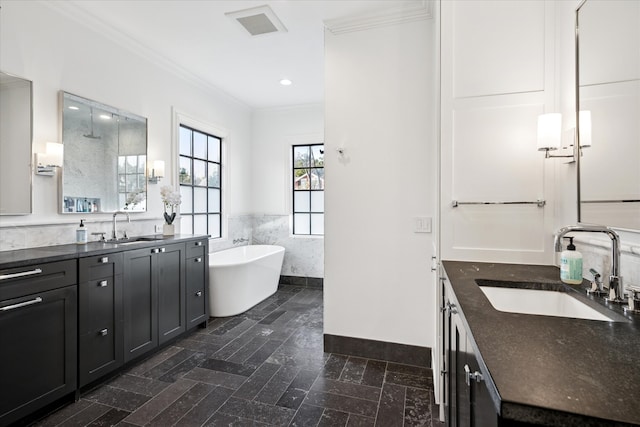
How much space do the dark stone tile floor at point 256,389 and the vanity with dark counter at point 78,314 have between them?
0.18 metres

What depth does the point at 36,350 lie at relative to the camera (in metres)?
1.81

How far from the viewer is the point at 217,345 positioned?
286 cm

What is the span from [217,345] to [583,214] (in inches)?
113

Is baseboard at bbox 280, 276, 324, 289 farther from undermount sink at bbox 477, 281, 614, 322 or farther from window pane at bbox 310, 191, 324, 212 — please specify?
undermount sink at bbox 477, 281, 614, 322

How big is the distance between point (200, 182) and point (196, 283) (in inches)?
67.6

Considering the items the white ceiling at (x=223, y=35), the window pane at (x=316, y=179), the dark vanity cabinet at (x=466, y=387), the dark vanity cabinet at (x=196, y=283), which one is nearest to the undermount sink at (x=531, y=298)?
the dark vanity cabinet at (x=466, y=387)

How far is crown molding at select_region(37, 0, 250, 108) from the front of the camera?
248 cm

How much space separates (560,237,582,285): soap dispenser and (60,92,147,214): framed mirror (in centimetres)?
331

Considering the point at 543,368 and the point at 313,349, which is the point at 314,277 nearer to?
the point at 313,349

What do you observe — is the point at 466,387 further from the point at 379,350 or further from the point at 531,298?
the point at 379,350

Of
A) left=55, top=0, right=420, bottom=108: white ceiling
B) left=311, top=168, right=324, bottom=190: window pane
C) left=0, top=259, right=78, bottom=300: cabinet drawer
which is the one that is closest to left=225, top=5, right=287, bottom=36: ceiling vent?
left=55, top=0, right=420, bottom=108: white ceiling

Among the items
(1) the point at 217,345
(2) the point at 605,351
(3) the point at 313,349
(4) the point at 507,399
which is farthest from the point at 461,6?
(1) the point at 217,345

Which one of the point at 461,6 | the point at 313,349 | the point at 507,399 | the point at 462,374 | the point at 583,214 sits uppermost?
the point at 461,6

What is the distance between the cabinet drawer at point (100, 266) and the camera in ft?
6.77
